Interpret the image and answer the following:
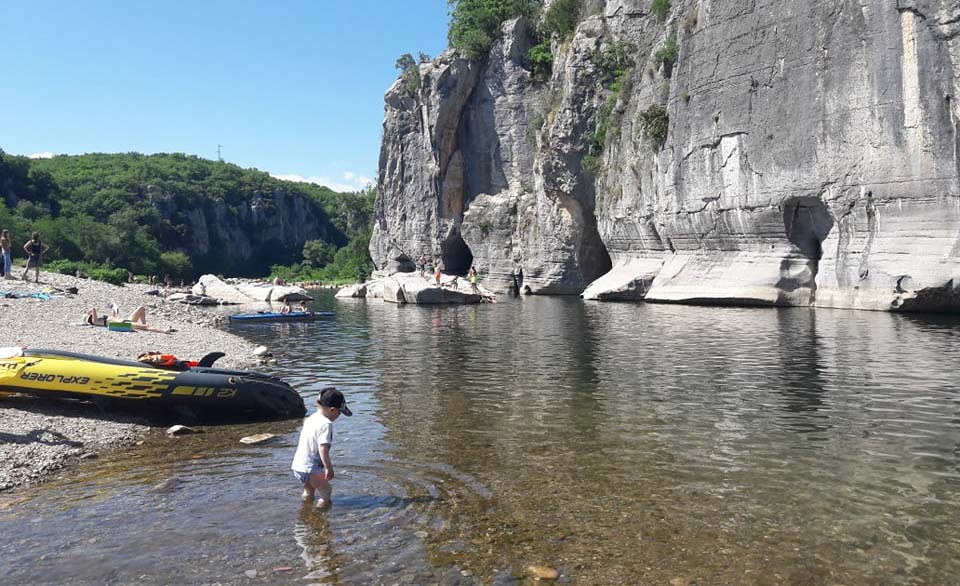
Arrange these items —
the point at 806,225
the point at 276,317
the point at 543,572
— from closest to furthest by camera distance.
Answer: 1. the point at 543,572
2. the point at 276,317
3. the point at 806,225

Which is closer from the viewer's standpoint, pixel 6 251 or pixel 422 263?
pixel 6 251

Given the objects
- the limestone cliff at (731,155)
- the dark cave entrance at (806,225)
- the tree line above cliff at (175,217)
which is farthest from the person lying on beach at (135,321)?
the tree line above cliff at (175,217)

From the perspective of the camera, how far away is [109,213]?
9181 cm

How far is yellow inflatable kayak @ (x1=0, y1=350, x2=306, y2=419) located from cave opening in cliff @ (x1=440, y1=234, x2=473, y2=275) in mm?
49435

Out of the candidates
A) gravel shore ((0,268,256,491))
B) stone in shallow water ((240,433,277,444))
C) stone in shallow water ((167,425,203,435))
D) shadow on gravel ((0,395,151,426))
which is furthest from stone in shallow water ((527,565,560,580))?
shadow on gravel ((0,395,151,426))

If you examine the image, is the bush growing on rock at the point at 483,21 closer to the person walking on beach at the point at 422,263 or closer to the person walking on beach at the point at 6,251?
the person walking on beach at the point at 422,263

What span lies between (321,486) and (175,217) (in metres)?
107

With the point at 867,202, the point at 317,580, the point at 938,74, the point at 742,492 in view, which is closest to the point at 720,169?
the point at 867,202

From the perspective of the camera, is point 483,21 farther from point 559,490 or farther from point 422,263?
point 559,490

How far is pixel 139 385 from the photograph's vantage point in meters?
9.80

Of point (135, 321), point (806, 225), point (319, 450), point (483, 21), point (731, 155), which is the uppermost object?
point (483, 21)

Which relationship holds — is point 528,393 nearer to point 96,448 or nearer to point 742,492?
point 742,492

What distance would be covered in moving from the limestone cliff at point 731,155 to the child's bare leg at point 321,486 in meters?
21.9

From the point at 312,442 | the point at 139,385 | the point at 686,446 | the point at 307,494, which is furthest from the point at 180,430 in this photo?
the point at 686,446
